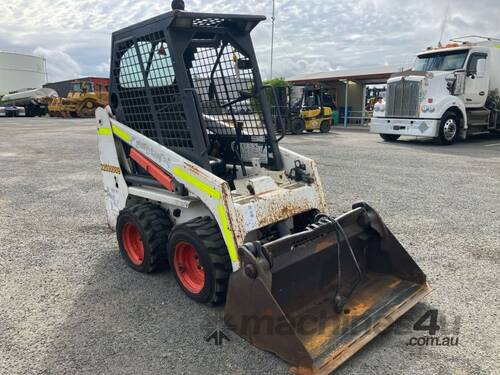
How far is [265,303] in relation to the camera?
8.25 ft

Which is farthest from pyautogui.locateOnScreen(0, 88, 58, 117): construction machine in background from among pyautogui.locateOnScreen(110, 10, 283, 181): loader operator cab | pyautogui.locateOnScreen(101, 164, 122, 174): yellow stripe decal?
pyautogui.locateOnScreen(110, 10, 283, 181): loader operator cab

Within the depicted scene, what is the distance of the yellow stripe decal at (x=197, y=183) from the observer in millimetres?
3098

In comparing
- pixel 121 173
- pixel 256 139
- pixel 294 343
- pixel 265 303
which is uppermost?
pixel 256 139

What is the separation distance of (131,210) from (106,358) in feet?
5.06

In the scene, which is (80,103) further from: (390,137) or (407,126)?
(407,126)

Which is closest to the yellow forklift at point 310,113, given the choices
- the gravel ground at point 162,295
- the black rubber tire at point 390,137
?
the black rubber tire at point 390,137

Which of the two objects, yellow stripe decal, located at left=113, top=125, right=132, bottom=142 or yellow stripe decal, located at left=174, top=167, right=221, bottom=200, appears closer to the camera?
yellow stripe decal, located at left=174, top=167, right=221, bottom=200

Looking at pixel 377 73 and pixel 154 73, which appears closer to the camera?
pixel 154 73

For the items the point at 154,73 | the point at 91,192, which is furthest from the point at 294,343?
the point at 91,192

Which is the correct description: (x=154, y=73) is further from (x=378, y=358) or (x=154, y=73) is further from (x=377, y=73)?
(x=377, y=73)

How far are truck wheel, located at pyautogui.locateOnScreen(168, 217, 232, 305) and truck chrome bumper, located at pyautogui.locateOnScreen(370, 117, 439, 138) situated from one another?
11473mm

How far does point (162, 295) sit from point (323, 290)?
1376 millimetres

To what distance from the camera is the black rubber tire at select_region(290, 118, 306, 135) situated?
18312mm

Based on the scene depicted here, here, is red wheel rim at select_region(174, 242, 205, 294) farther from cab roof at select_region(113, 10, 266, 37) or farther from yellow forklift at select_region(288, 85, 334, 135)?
yellow forklift at select_region(288, 85, 334, 135)
